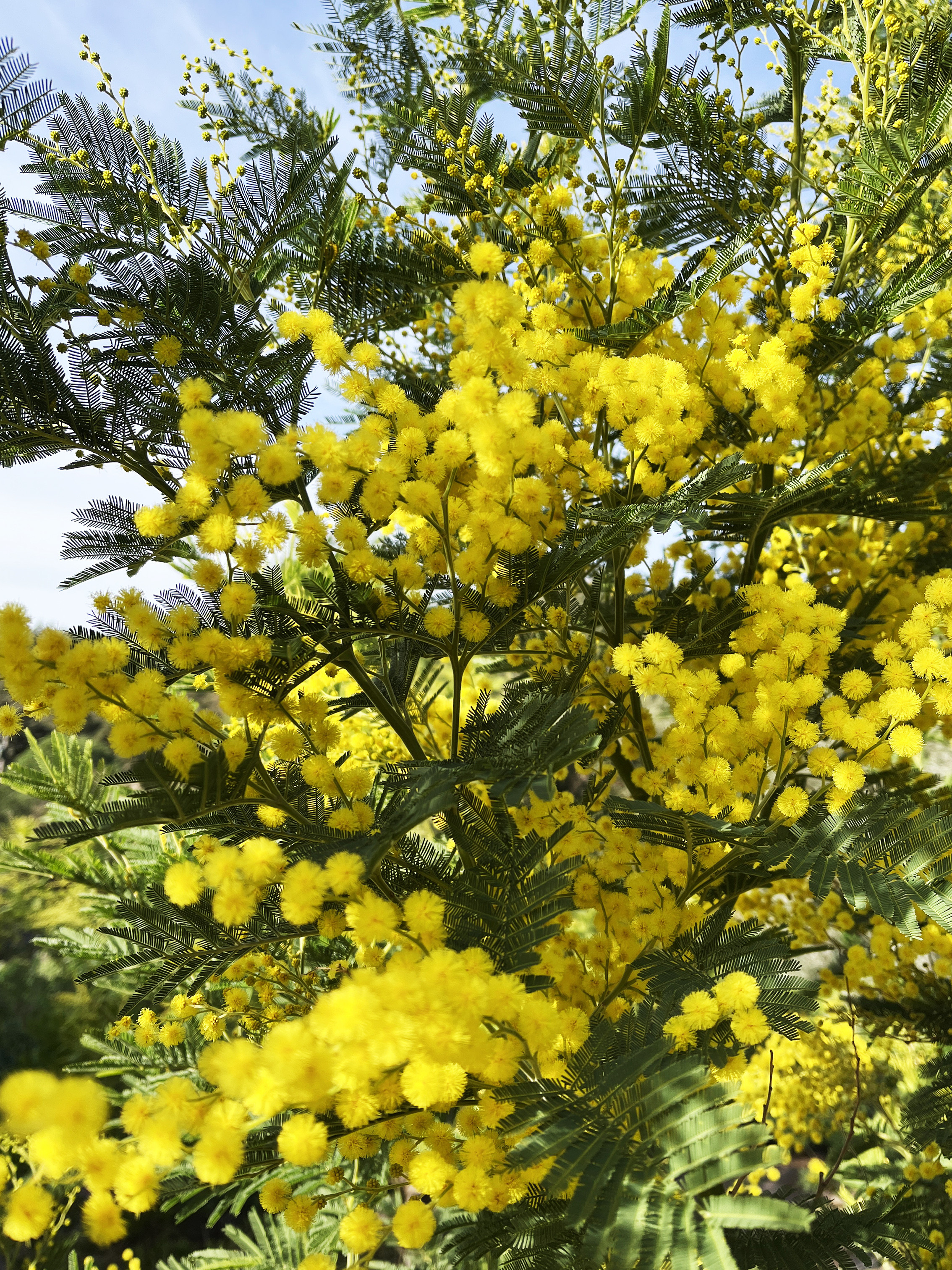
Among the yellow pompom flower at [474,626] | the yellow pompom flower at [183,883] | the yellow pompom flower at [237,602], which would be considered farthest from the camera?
the yellow pompom flower at [474,626]

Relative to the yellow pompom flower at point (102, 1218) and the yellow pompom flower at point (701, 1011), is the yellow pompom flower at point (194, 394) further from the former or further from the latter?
the yellow pompom flower at point (701, 1011)

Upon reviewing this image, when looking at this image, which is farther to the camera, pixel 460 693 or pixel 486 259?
pixel 460 693

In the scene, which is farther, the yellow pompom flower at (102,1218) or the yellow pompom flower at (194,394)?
the yellow pompom flower at (194,394)

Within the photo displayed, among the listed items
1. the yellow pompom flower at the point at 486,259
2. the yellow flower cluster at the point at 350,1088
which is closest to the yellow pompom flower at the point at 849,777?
the yellow flower cluster at the point at 350,1088

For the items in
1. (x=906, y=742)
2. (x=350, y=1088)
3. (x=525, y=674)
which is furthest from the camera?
(x=525, y=674)

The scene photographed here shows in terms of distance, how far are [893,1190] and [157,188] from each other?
414 cm

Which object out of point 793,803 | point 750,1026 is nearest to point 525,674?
point 793,803

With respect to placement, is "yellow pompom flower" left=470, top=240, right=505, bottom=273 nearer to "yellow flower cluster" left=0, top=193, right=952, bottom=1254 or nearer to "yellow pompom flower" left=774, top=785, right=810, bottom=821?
"yellow flower cluster" left=0, top=193, right=952, bottom=1254

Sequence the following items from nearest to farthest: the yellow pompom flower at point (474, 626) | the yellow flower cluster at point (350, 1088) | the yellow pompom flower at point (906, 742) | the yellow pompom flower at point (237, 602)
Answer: the yellow flower cluster at point (350, 1088), the yellow pompom flower at point (237, 602), the yellow pompom flower at point (906, 742), the yellow pompom flower at point (474, 626)

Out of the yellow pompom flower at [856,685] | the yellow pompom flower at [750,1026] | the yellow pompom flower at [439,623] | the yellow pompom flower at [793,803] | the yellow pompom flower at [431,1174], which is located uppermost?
the yellow pompom flower at [439,623]

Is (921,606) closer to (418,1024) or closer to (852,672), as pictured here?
(852,672)

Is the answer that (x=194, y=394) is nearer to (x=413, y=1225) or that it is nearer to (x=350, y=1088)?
(x=350, y=1088)

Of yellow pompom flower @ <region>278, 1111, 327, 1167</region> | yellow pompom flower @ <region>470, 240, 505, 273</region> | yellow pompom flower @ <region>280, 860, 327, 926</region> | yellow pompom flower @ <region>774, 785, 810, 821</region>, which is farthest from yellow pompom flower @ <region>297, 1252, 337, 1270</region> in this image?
yellow pompom flower @ <region>470, 240, 505, 273</region>

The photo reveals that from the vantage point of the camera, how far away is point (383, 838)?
1.06 metres
